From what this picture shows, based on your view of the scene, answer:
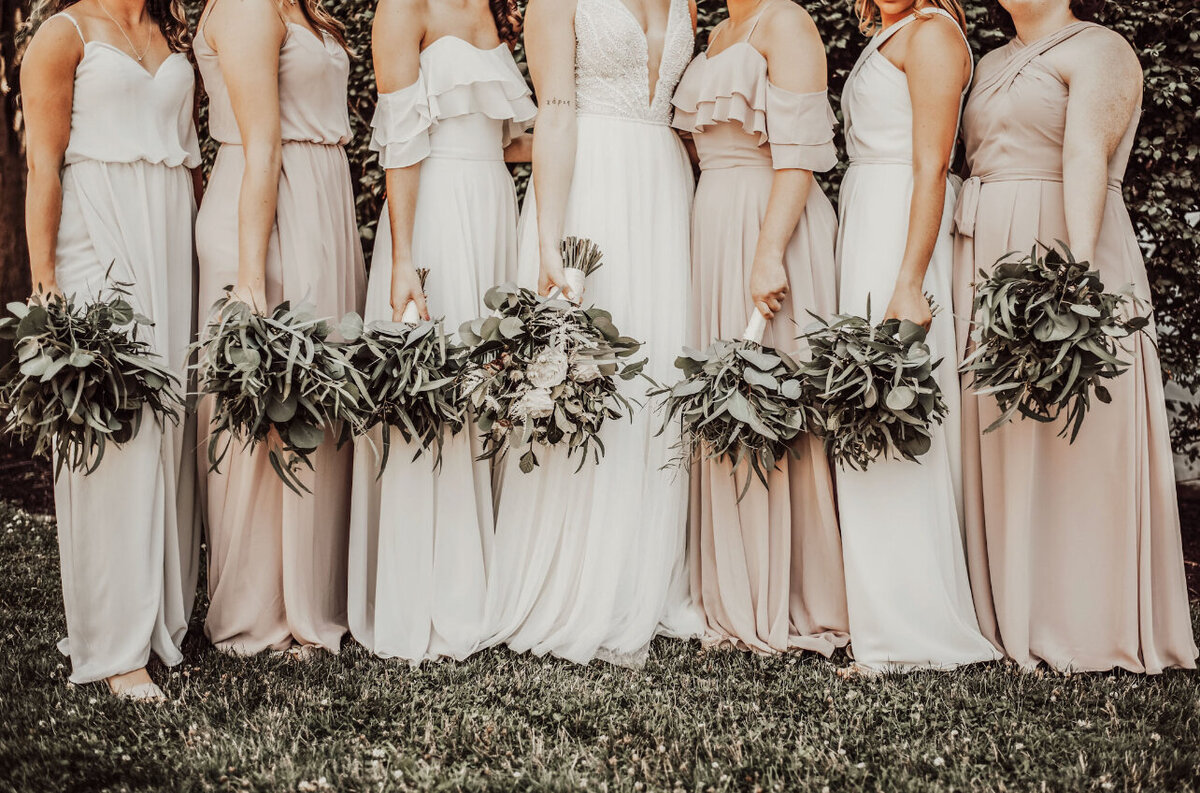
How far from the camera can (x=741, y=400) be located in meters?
3.47

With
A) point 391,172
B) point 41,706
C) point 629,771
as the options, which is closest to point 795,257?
point 391,172

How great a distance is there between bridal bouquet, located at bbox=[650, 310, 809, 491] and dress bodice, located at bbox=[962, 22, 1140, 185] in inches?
43.4

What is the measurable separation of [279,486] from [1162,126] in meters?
4.44

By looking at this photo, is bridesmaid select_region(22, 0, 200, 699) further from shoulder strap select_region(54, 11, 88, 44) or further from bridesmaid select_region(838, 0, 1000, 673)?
bridesmaid select_region(838, 0, 1000, 673)

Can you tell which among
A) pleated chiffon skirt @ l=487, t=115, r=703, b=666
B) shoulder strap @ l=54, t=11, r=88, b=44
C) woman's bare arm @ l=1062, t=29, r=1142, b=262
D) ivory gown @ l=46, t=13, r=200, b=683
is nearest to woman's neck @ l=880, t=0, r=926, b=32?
woman's bare arm @ l=1062, t=29, r=1142, b=262

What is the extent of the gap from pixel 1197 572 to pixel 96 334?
5214 mm

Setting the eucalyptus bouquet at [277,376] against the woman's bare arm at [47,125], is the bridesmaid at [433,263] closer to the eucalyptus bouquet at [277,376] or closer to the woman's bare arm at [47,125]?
the eucalyptus bouquet at [277,376]

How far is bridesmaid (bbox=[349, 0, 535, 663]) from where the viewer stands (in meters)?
3.80

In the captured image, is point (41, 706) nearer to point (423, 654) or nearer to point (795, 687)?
point (423, 654)

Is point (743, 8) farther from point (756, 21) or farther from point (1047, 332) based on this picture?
point (1047, 332)

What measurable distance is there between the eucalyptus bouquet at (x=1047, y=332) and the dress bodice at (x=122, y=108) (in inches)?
114

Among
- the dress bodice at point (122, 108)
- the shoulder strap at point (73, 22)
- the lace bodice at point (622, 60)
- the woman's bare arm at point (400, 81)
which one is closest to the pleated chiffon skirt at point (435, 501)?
the woman's bare arm at point (400, 81)

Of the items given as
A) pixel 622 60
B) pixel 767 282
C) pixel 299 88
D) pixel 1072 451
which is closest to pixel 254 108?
pixel 299 88

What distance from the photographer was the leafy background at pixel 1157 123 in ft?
15.9
